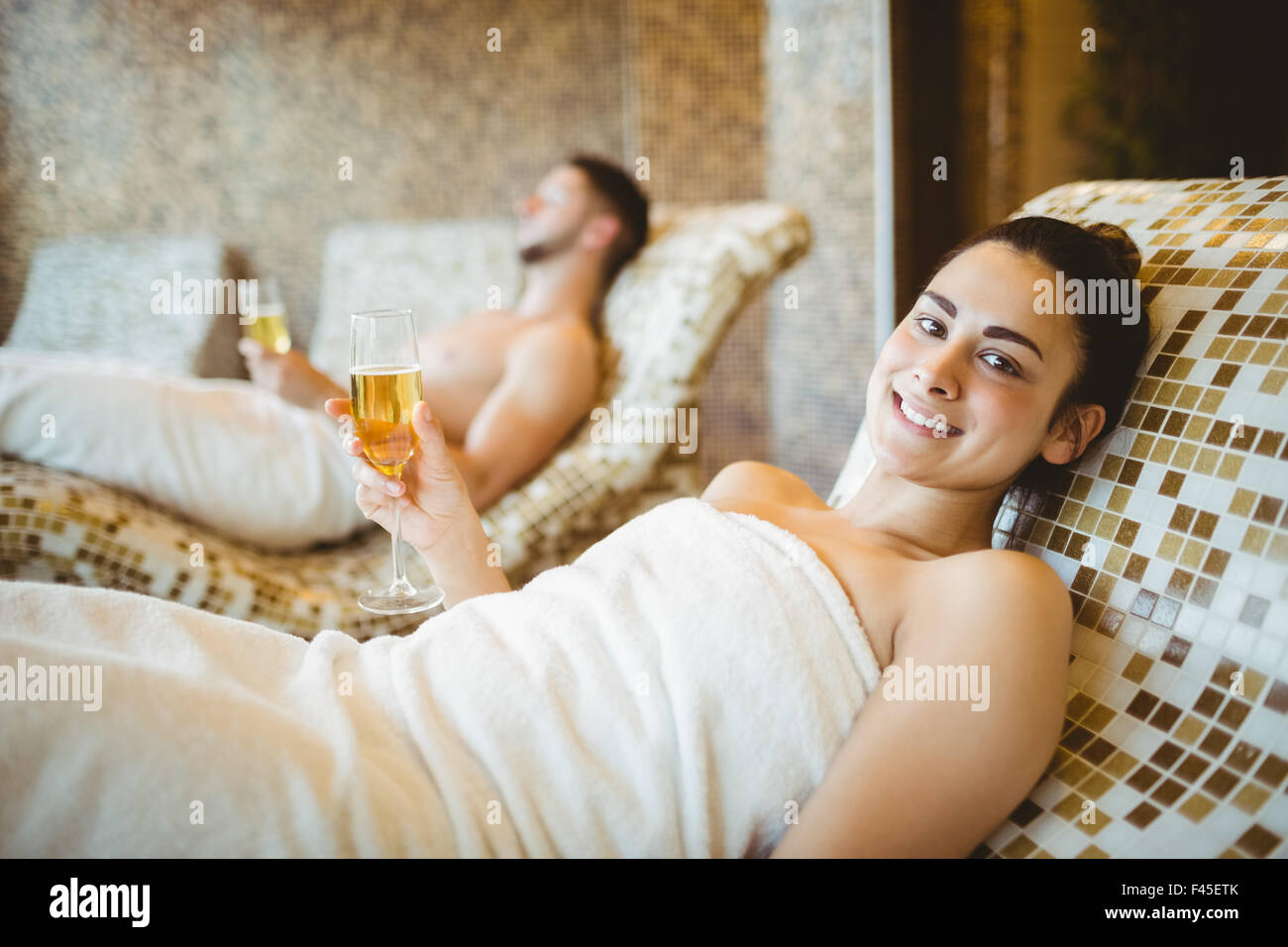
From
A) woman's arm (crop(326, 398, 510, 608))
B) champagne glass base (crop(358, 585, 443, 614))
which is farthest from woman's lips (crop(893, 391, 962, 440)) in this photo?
champagne glass base (crop(358, 585, 443, 614))

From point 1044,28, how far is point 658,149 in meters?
1.35

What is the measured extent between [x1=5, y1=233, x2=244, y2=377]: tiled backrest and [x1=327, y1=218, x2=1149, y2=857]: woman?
2.33 m

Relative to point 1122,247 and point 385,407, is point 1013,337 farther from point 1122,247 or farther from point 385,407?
point 385,407

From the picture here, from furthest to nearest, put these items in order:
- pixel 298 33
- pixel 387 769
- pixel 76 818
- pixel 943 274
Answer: pixel 298 33 → pixel 943 274 → pixel 387 769 → pixel 76 818

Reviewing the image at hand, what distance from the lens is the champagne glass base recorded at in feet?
4.12

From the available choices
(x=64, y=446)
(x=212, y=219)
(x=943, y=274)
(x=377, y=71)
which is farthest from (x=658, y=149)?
(x=943, y=274)

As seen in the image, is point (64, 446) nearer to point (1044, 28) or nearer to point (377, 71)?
point (377, 71)

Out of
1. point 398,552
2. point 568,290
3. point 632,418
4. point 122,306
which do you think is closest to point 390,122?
point 122,306

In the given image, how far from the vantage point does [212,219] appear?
3.69 metres

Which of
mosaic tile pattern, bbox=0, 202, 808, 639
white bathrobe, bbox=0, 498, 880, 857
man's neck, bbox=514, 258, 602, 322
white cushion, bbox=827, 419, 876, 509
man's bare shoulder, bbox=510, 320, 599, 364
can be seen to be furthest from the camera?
man's neck, bbox=514, 258, 602, 322
